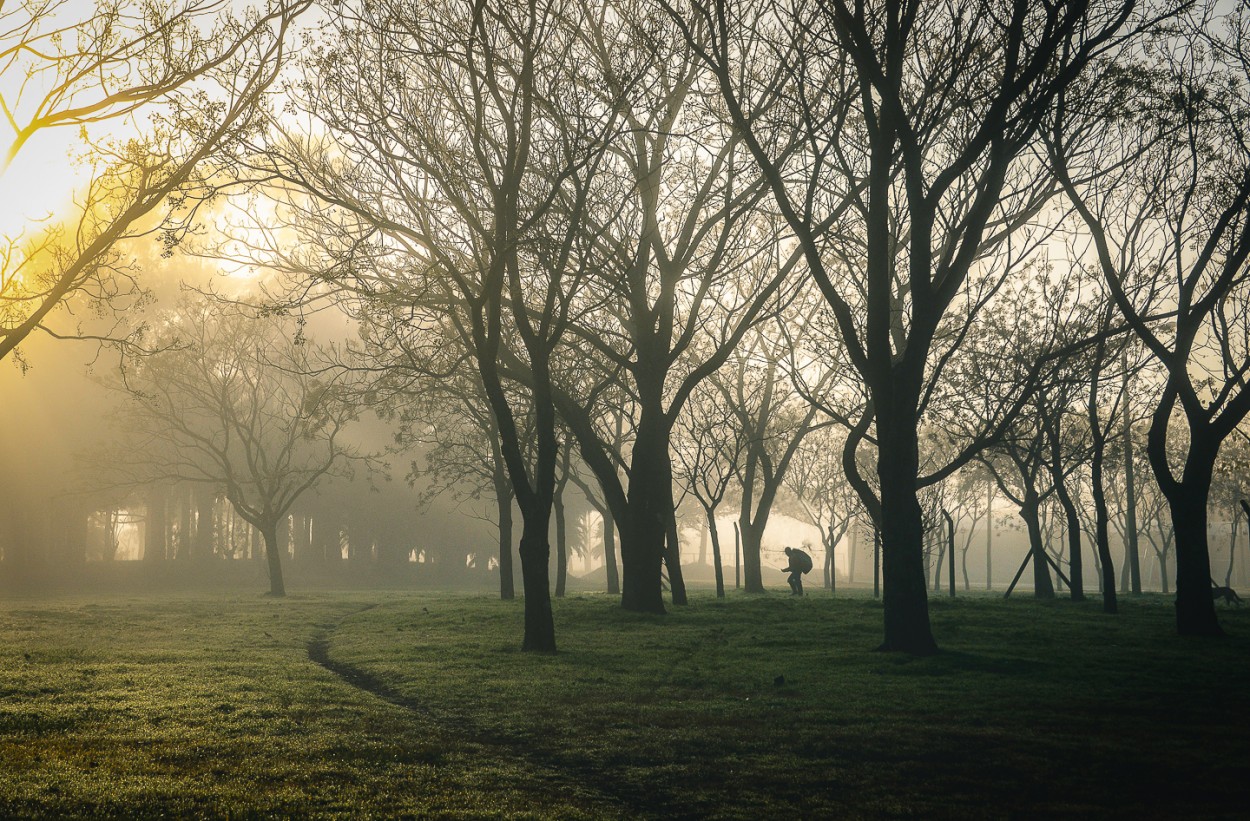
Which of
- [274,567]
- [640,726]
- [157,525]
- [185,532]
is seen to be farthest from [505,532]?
[185,532]

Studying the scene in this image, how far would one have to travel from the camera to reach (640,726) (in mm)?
10516

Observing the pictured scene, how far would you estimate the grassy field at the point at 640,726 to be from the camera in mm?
7461

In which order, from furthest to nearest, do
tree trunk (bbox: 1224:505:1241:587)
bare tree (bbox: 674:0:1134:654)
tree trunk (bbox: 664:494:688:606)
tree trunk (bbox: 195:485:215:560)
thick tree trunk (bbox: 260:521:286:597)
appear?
tree trunk (bbox: 195:485:215:560) < tree trunk (bbox: 1224:505:1241:587) < thick tree trunk (bbox: 260:521:286:597) < tree trunk (bbox: 664:494:688:606) < bare tree (bbox: 674:0:1134:654)

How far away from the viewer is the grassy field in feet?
24.5

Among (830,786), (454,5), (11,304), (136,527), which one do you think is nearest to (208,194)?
(11,304)

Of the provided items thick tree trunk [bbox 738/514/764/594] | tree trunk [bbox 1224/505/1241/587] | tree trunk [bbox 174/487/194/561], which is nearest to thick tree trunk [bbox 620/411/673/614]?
thick tree trunk [bbox 738/514/764/594]

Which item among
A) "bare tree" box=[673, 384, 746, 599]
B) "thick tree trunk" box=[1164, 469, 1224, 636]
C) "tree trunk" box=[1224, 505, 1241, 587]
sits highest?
"bare tree" box=[673, 384, 746, 599]

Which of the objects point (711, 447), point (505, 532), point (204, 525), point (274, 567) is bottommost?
point (274, 567)

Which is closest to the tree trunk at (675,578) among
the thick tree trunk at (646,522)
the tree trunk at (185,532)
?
the thick tree trunk at (646,522)

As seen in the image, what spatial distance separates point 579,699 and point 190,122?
506 inches

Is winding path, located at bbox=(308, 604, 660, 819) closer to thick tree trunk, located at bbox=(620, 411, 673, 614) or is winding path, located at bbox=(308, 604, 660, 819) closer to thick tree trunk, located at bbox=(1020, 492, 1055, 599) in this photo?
thick tree trunk, located at bbox=(620, 411, 673, 614)

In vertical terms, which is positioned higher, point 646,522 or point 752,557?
point 646,522

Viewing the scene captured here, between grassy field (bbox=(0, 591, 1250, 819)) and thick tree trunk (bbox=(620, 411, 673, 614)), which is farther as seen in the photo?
thick tree trunk (bbox=(620, 411, 673, 614))

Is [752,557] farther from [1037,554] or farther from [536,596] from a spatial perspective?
[536,596]
